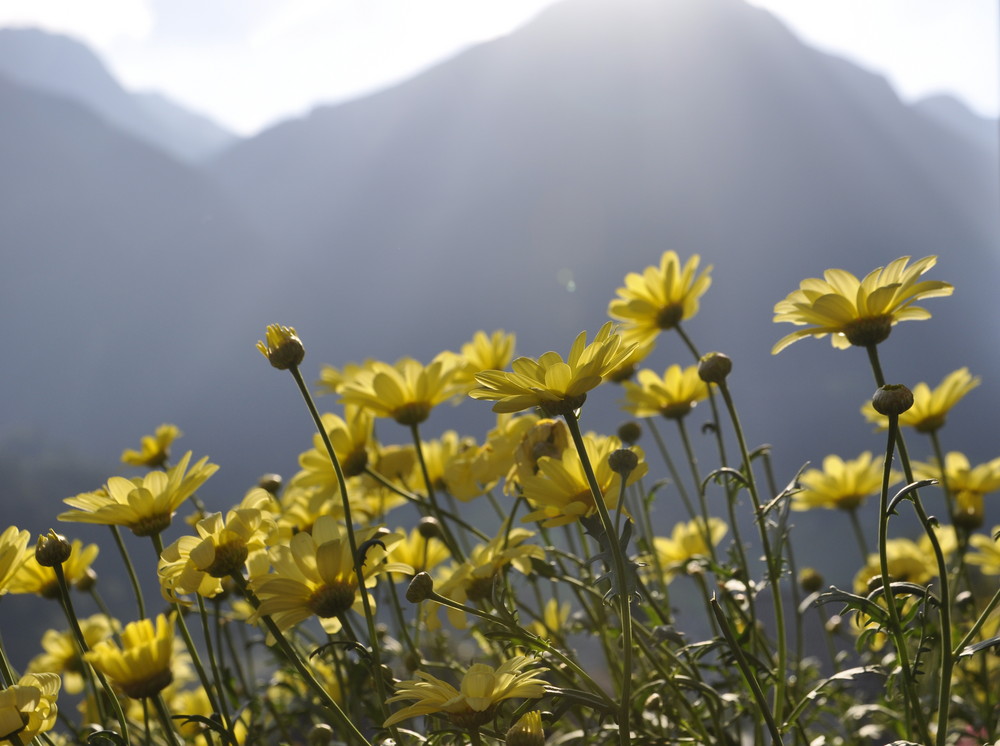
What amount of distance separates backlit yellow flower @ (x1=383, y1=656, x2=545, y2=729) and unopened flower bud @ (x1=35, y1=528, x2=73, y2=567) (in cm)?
58

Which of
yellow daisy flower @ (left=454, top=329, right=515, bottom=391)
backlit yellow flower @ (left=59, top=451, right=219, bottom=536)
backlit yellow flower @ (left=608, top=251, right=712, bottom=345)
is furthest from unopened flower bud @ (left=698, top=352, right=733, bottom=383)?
backlit yellow flower @ (left=59, top=451, right=219, bottom=536)

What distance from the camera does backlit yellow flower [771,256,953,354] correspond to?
1.01m

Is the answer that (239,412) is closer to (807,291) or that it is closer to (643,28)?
(643,28)

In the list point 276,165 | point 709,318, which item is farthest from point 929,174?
point 276,165

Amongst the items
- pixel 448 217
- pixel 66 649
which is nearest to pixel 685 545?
pixel 66 649

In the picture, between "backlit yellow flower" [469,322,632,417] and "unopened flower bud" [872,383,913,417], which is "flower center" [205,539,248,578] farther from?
"unopened flower bud" [872,383,913,417]

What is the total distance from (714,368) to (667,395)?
0.50 meters

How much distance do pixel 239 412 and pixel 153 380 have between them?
15.6 ft

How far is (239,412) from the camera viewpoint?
50.5 feet

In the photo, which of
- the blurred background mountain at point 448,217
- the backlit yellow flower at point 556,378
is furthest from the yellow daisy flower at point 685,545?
the blurred background mountain at point 448,217

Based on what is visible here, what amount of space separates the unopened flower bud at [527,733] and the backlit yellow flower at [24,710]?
0.58 m

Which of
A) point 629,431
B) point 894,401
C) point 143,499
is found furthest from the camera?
point 629,431

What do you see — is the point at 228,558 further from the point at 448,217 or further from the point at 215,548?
the point at 448,217

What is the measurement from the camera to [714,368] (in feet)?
3.84
